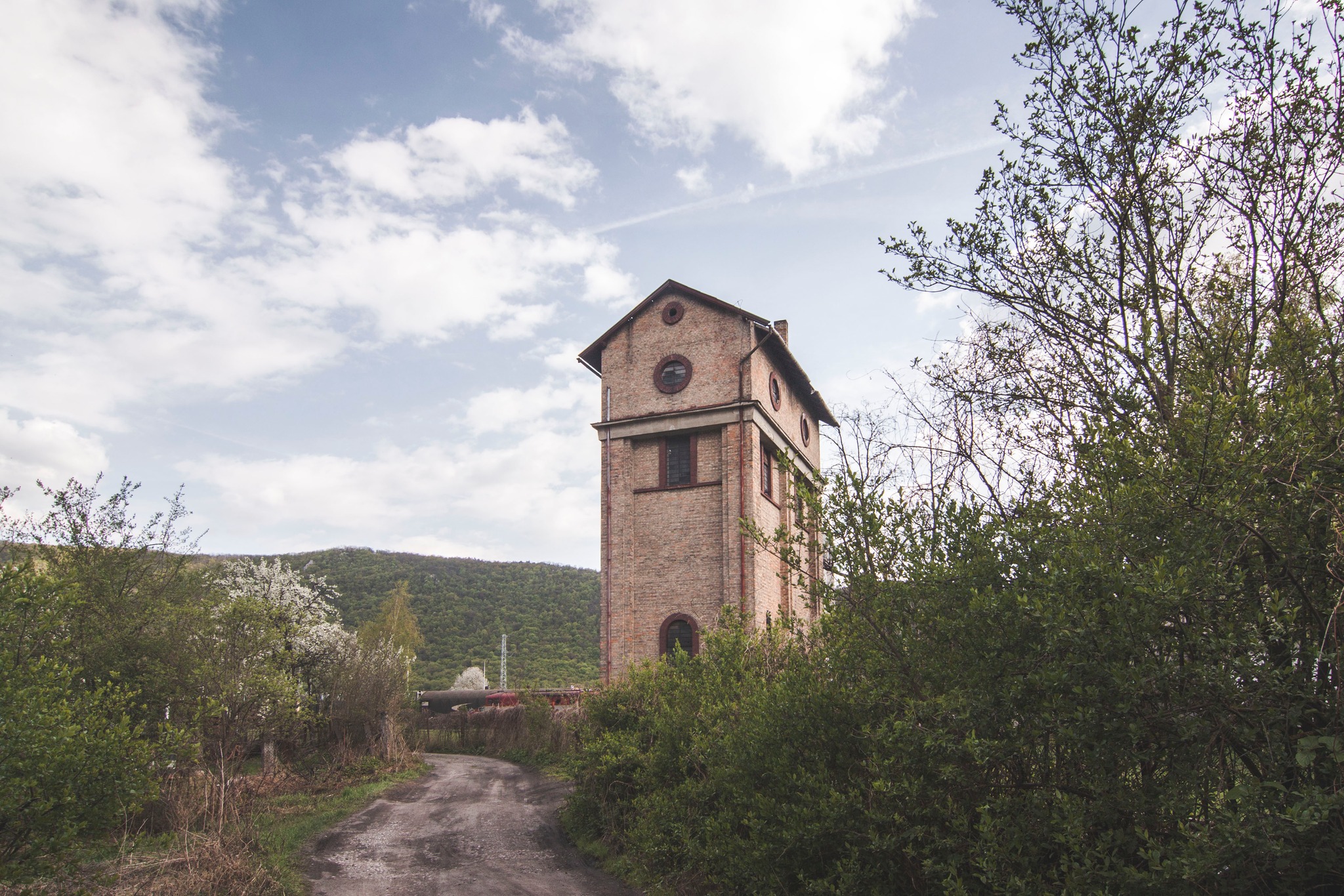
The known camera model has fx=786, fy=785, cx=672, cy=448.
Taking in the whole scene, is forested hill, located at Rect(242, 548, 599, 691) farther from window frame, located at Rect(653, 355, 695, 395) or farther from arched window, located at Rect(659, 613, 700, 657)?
window frame, located at Rect(653, 355, 695, 395)

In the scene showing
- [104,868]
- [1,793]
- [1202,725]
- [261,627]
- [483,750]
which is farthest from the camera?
[483,750]

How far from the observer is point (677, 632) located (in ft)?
61.9

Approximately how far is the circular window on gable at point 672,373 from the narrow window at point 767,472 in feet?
8.77

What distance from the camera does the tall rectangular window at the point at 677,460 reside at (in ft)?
65.3

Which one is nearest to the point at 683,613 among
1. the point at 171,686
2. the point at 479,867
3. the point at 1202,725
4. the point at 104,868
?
the point at 479,867

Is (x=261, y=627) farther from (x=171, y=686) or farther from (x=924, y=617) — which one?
(x=924, y=617)

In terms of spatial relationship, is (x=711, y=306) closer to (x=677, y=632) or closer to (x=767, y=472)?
(x=767, y=472)

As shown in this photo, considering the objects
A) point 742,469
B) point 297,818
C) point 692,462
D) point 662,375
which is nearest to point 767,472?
point 742,469

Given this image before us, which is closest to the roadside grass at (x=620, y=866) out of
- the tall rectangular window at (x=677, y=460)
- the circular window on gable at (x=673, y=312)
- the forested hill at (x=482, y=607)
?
the tall rectangular window at (x=677, y=460)

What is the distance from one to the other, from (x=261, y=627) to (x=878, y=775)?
39.4 ft

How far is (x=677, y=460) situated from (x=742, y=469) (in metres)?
1.93

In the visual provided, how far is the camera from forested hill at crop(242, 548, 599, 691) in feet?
171

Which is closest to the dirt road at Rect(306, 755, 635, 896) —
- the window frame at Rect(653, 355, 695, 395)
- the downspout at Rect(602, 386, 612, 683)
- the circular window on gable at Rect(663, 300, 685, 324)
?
the downspout at Rect(602, 386, 612, 683)

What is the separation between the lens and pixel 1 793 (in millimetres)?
5074
